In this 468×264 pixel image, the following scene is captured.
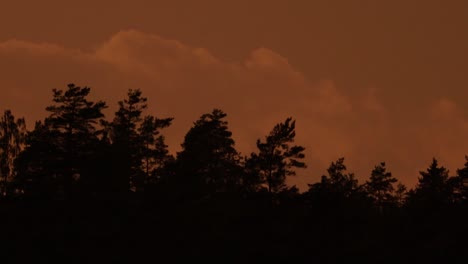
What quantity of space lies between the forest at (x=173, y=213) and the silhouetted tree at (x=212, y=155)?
0.40 metres

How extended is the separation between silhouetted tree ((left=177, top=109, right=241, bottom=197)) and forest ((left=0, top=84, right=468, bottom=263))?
0.40 meters

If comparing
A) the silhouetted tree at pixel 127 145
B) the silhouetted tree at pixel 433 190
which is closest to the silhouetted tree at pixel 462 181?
the silhouetted tree at pixel 433 190

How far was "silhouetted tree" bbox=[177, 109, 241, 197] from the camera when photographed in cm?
8606

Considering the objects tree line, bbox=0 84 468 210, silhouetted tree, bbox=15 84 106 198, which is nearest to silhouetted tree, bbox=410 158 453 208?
tree line, bbox=0 84 468 210

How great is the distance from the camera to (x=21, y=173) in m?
84.6

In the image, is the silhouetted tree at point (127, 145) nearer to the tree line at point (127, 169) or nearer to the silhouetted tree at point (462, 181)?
the tree line at point (127, 169)

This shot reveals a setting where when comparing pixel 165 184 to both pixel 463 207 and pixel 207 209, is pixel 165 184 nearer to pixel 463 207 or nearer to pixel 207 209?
pixel 207 209

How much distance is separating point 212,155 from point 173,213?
65.3 ft

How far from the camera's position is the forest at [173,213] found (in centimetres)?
7738

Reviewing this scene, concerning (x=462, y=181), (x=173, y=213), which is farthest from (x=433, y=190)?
(x=173, y=213)

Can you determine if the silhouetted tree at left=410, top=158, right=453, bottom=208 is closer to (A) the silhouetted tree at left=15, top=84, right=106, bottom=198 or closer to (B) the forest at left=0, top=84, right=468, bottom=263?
(B) the forest at left=0, top=84, right=468, bottom=263

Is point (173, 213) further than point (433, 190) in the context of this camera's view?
No

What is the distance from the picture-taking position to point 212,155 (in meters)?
101

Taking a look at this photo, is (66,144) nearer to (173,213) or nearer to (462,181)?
(173,213)
